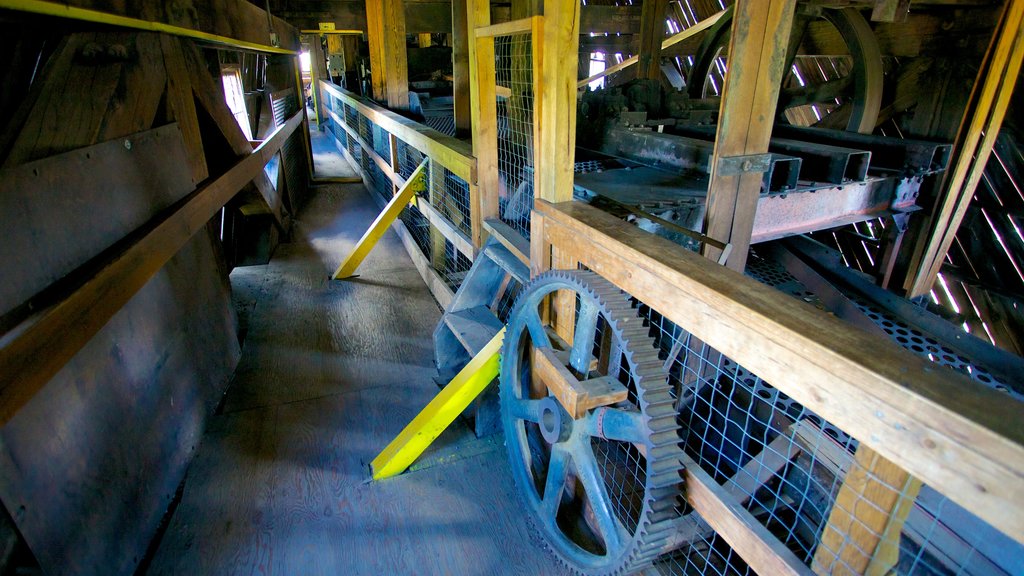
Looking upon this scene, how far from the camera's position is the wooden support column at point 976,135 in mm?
2357

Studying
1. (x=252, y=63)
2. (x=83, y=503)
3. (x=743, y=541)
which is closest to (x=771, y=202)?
(x=743, y=541)

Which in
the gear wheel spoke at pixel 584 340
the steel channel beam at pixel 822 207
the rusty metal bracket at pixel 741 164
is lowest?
the gear wheel spoke at pixel 584 340

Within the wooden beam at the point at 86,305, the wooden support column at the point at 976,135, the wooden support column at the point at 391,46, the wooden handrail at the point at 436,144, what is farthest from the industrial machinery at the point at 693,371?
the wooden support column at the point at 391,46

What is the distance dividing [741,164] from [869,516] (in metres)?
1.26

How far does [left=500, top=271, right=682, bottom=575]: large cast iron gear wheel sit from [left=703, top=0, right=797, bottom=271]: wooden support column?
65cm

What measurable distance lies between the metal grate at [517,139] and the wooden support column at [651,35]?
2.16 m

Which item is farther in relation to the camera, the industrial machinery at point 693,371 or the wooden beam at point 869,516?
the industrial machinery at point 693,371

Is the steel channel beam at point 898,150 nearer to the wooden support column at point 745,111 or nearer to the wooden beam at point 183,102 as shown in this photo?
the wooden support column at point 745,111

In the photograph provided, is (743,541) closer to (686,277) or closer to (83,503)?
(686,277)

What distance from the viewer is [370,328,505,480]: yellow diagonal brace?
242 cm

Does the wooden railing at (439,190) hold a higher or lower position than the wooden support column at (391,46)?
lower

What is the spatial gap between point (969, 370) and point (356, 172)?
A: 8372 millimetres

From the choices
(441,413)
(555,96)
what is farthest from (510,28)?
(441,413)

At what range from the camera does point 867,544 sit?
102 cm
